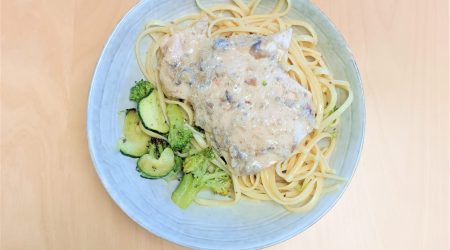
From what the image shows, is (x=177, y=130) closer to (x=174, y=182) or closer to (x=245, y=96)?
(x=174, y=182)

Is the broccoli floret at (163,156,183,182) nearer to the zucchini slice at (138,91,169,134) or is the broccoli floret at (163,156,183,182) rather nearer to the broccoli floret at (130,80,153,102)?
the zucchini slice at (138,91,169,134)

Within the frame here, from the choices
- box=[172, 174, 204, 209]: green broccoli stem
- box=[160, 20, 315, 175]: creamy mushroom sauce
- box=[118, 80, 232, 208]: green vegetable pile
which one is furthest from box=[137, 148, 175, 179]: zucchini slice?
box=[160, 20, 315, 175]: creamy mushroom sauce

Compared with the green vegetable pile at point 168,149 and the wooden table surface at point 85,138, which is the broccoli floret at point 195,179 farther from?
the wooden table surface at point 85,138

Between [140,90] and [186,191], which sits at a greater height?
[140,90]

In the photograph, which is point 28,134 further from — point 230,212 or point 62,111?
point 230,212

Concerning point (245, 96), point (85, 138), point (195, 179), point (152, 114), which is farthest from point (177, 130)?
point (85, 138)

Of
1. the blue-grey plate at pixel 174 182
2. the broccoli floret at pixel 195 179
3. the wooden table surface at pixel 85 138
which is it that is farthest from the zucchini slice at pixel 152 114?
the wooden table surface at pixel 85 138
